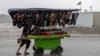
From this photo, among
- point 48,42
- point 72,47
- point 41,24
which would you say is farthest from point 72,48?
point 41,24

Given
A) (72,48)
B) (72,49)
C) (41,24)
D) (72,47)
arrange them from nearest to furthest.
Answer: (41,24), (72,49), (72,48), (72,47)

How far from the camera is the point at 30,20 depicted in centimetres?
1719

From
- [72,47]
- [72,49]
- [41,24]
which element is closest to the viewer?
[41,24]

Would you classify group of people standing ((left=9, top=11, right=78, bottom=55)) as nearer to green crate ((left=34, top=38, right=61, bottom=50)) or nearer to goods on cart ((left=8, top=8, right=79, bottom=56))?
goods on cart ((left=8, top=8, right=79, bottom=56))

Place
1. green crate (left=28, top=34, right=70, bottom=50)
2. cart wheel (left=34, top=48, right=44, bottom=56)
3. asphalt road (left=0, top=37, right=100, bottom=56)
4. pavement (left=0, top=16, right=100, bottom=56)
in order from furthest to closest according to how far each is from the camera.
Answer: pavement (left=0, top=16, right=100, bottom=56)
asphalt road (left=0, top=37, right=100, bottom=56)
cart wheel (left=34, top=48, right=44, bottom=56)
green crate (left=28, top=34, right=70, bottom=50)

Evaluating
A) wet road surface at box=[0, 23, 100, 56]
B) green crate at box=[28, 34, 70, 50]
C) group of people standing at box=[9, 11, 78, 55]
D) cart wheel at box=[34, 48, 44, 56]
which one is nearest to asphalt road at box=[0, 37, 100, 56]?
wet road surface at box=[0, 23, 100, 56]

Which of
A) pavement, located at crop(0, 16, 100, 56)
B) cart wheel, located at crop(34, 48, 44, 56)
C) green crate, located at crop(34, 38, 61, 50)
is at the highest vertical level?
green crate, located at crop(34, 38, 61, 50)

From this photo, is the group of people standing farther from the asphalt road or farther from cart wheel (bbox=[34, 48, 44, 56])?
the asphalt road

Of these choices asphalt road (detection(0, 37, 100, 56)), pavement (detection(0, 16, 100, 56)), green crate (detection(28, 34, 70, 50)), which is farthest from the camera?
pavement (detection(0, 16, 100, 56))

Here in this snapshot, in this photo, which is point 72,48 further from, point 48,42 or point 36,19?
point 36,19

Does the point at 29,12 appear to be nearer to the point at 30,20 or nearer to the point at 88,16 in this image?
the point at 30,20

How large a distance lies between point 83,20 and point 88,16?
1824mm

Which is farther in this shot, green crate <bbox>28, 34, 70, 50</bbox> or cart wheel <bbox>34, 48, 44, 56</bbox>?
cart wheel <bbox>34, 48, 44, 56</bbox>

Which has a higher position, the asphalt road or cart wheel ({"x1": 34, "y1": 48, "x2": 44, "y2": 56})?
cart wheel ({"x1": 34, "y1": 48, "x2": 44, "y2": 56})
